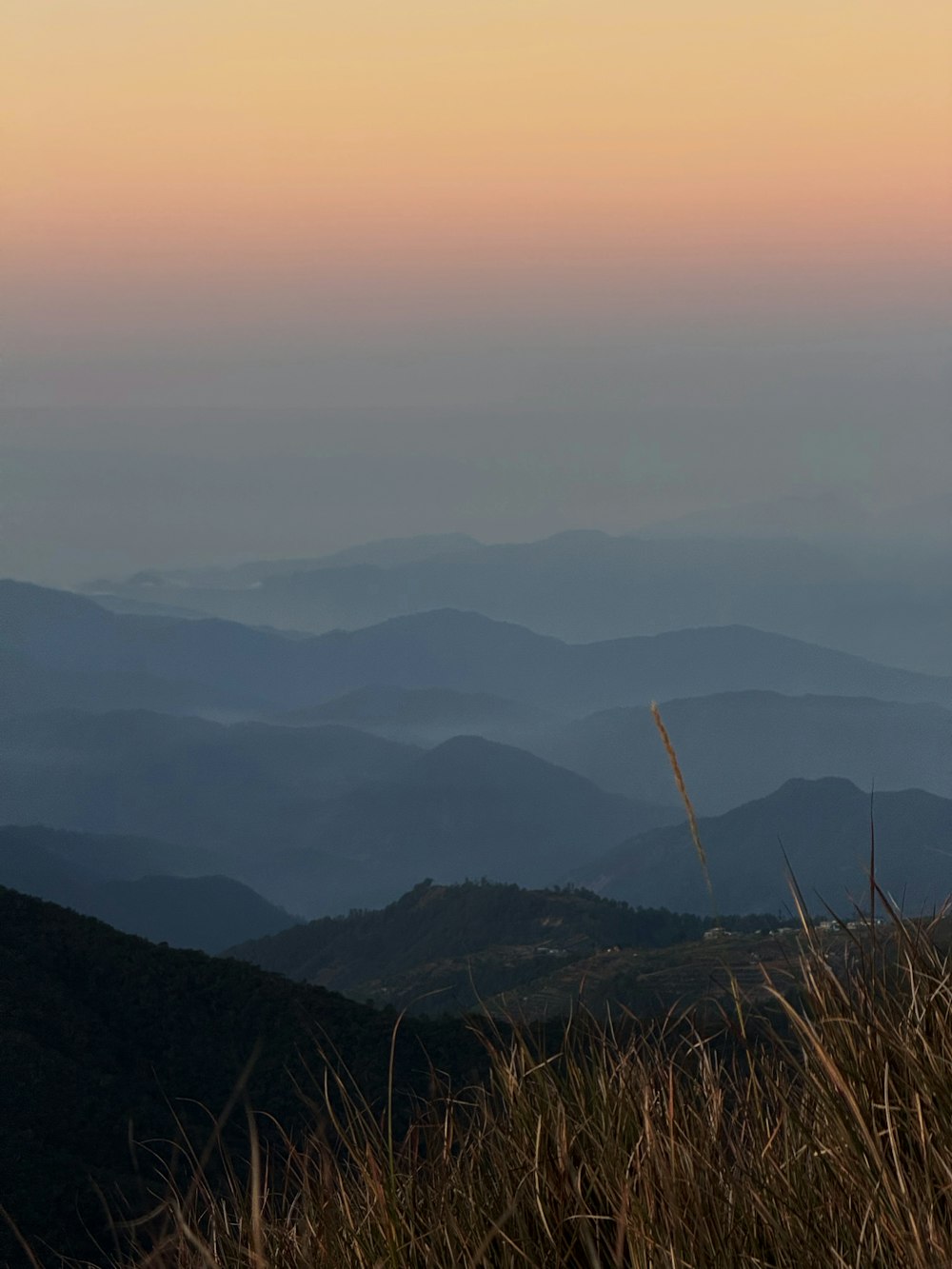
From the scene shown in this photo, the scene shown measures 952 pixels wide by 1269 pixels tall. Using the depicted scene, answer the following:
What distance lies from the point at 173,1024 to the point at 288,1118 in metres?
10.9

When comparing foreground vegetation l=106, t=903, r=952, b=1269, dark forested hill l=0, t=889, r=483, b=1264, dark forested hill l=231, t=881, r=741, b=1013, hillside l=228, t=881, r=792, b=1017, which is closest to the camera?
foreground vegetation l=106, t=903, r=952, b=1269

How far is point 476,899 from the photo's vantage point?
119062mm

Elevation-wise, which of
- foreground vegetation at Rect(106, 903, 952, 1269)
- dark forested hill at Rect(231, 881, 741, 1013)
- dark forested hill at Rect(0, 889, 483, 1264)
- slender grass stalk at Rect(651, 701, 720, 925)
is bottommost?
dark forested hill at Rect(231, 881, 741, 1013)

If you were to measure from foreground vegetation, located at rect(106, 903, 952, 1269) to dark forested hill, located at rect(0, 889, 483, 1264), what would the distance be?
18.0 meters

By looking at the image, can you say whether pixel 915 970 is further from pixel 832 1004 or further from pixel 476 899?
pixel 476 899

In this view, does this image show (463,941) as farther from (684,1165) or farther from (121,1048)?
(684,1165)

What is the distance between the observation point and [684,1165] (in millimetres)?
3391

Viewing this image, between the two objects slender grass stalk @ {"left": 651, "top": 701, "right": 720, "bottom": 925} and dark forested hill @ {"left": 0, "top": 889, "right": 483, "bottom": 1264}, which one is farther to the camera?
dark forested hill @ {"left": 0, "top": 889, "right": 483, "bottom": 1264}

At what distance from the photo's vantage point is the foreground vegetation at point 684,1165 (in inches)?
115

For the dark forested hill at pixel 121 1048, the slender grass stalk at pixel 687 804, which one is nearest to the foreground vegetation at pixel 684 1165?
the slender grass stalk at pixel 687 804

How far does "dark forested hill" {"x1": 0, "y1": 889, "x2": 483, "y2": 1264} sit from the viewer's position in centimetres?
2345

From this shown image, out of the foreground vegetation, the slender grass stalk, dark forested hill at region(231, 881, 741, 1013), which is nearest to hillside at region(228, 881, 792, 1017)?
dark forested hill at region(231, 881, 741, 1013)

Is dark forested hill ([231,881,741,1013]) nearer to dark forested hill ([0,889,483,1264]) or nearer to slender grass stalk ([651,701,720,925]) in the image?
dark forested hill ([0,889,483,1264])

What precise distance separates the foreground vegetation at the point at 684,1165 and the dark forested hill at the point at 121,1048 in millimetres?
17953
